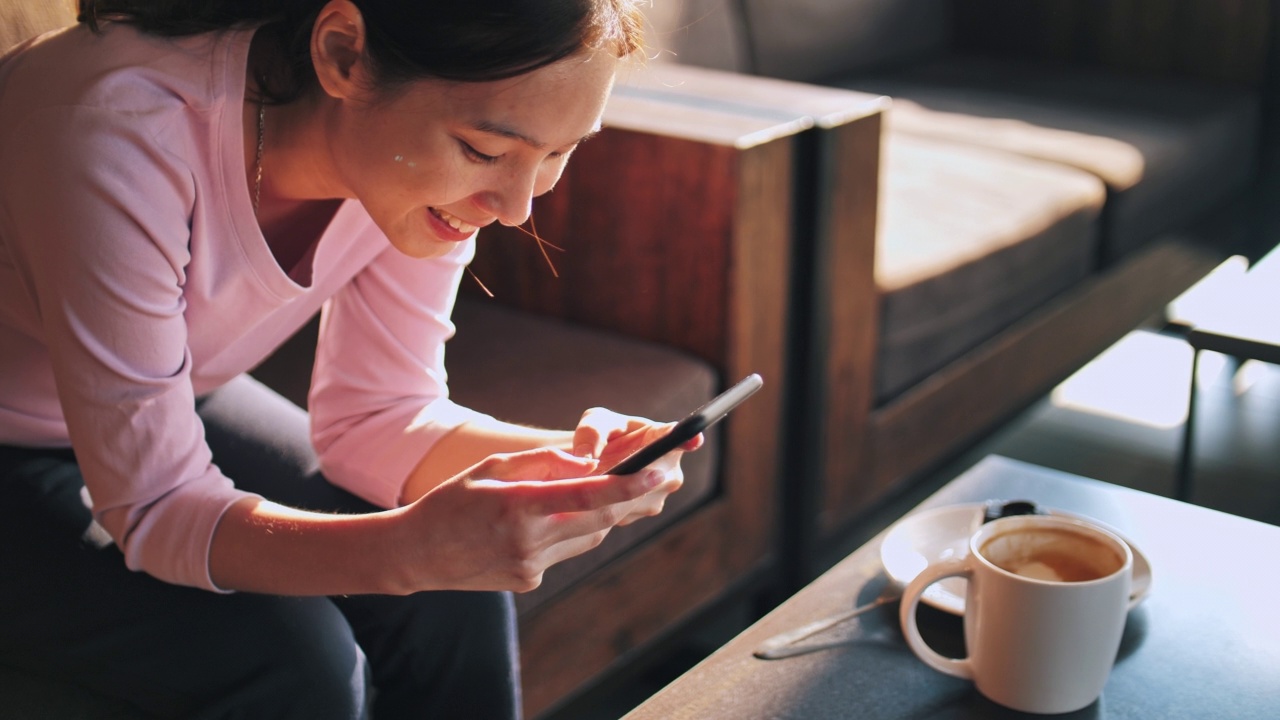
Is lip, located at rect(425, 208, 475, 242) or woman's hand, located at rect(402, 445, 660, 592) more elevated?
lip, located at rect(425, 208, 475, 242)

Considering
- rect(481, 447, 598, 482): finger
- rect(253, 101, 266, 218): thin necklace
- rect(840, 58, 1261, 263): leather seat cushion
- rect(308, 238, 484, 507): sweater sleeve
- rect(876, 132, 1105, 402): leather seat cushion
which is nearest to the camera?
rect(481, 447, 598, 482): finger

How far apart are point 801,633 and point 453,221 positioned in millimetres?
373

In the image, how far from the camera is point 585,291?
1.64m

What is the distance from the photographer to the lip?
36.3 inches

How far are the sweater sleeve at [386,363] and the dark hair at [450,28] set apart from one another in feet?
0.87

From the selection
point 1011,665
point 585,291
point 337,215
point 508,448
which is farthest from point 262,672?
point 585,291

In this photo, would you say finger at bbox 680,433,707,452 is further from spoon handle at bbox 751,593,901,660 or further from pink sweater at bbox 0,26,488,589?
pink sweater at bbox 0,26,488,589

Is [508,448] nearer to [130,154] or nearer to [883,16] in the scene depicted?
[130,154]

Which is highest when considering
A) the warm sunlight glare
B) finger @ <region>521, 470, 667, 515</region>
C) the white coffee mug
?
finger @ <region>521, 470, 667, 515</region>

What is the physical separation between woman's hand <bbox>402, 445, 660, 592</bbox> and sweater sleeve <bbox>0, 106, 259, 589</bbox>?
16cm

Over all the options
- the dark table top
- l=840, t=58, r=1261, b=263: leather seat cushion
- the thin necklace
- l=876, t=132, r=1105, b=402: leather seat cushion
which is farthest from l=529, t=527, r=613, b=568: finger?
l=840, t=58, r=1261, b=263: leather seat cushion

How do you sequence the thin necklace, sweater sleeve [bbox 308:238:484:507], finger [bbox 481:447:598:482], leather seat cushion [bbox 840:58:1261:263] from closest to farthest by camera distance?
finger [bbox 481:447:598:482] < the thin necklace < sweater sleeve [bbox 308:238:484:507] < leather seat cushion [bbox 840:58:1261:263]

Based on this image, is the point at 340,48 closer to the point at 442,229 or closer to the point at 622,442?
the point at 442,229

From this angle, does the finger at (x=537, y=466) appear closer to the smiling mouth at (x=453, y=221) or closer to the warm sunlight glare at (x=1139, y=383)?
the smiling mouth at (x=453, y=221)
